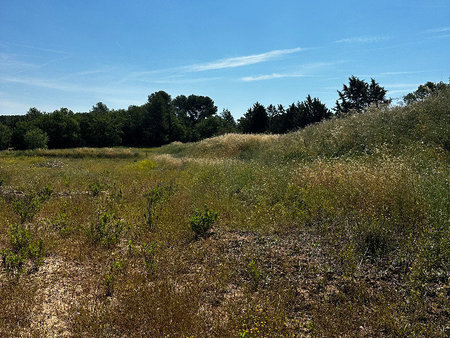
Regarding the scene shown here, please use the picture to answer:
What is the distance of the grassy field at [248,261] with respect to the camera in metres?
3.17

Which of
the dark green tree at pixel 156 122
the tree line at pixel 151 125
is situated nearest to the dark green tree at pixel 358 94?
the tree line at pixel 151 125

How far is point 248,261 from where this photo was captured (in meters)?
4.48

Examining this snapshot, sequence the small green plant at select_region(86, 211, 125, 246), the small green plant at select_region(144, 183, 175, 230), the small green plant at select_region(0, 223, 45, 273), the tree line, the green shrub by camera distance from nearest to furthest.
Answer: the small green plant at select_region(0, 223, 45, 273) < the small green plant at select_region(86, 211, 125, 246) < the small green plant at select_region(144, 183, 175, 230) < the green shrub < the tree line

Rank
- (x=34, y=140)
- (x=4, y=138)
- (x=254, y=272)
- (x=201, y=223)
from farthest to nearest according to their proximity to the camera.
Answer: (x=4, y=138) < (x=34, y=140) < (x=201, y=223) < (x=254, y=272)

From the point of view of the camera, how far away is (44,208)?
7867 mm

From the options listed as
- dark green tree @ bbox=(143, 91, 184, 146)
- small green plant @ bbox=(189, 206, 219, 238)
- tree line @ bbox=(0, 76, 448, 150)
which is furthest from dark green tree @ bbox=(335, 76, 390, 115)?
small green plant @ bbox=(189, 206, 219, 238)

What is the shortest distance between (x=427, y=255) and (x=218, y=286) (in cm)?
278

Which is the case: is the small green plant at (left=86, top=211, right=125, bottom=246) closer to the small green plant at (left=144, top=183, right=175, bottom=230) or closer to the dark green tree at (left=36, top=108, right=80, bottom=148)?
the small green plant at (left=144, top=183, right=175, bottom=230)

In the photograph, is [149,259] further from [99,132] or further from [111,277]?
[99,132]

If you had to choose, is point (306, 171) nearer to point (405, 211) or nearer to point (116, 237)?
point (405, 211)

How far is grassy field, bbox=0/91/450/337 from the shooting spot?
317cm

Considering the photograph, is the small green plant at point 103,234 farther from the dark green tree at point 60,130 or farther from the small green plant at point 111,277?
the dark green tree at point 60,130

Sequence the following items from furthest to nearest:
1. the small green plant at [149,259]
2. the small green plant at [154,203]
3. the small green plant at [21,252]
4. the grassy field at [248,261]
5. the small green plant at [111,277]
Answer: the small green plant at [154,203]
the small green plant at [21,252]
the small green plant at [149,259]
the small green plant at [111,277]
the grassy field at [248,261]

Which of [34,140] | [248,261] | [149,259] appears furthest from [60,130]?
[248,261]
